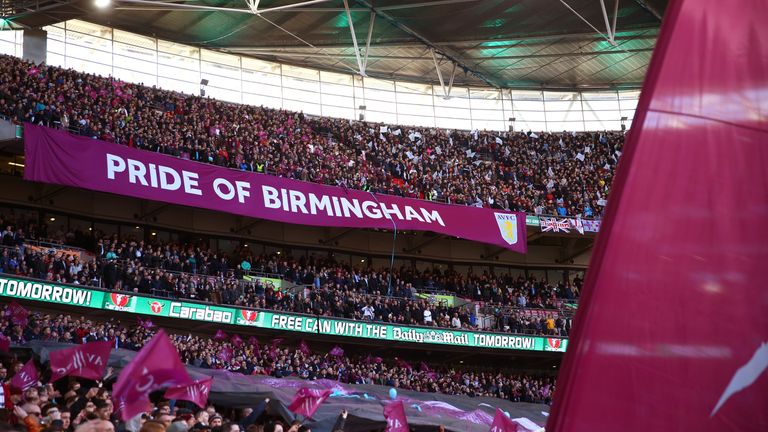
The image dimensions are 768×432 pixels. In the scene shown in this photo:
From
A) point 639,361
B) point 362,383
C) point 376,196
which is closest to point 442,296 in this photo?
point 376,196

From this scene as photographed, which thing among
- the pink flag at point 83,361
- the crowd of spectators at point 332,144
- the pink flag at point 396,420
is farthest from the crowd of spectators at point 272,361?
the pink flag at point 396,420


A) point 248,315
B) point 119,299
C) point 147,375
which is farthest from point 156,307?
point 147,375

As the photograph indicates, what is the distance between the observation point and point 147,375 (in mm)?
5363

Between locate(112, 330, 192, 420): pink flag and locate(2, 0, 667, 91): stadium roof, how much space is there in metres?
33.5

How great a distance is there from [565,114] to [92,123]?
31.2 metres

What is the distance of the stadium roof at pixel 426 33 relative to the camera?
41.3m

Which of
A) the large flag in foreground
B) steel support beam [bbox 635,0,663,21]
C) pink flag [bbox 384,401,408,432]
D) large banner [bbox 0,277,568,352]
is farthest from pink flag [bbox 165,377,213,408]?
steel support beam [bbox 635,0,663,21]

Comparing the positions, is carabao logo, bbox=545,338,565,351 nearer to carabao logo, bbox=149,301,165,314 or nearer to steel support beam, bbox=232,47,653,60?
steel support beam, bbox=232,47,653,60

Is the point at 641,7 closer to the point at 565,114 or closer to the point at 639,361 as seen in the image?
the point at 565,114

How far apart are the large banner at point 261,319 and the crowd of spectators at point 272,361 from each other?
0.73 m

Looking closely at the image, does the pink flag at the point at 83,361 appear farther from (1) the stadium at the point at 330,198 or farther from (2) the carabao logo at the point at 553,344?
(2) the carabao logo at the point at 553,344

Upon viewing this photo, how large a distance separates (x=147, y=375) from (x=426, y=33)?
137 ft

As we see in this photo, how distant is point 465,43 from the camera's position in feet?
153

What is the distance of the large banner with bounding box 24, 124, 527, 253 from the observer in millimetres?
30359
